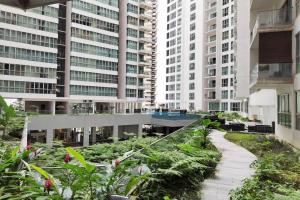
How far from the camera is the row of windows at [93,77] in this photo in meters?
55.6

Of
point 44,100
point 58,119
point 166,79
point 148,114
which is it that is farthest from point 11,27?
point 166,79

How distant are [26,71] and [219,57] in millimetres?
41176

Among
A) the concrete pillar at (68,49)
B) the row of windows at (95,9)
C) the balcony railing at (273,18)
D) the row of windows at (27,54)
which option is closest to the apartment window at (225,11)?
the row of windows at (95,9)

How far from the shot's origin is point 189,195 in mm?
6473

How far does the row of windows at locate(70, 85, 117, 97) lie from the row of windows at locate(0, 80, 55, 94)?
475 cm

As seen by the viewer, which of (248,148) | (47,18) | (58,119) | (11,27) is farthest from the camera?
(47,18)

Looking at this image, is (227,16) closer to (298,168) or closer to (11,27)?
(11,27)

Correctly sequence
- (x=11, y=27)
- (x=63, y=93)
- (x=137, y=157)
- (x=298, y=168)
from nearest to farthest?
1. (x=137, y=157)
2. (x=298, y=168)
3. (x=11, y=27)
4. (x=63, y=93)

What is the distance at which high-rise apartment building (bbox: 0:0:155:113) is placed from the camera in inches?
1834

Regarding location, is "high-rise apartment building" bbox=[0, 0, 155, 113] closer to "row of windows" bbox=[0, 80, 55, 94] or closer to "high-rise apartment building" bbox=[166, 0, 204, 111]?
"row of windows" bbox=[0, 80, 55, 94]

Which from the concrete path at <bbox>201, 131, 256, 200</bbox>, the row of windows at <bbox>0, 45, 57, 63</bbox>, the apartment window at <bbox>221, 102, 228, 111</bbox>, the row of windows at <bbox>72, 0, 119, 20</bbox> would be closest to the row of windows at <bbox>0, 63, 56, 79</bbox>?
the row of windows at <bbox>0, 45, 57, 63</bbox>

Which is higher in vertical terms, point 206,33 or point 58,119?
point 206,33

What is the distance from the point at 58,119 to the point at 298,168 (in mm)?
31984

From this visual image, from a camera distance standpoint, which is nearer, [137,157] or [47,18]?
[137,157]
